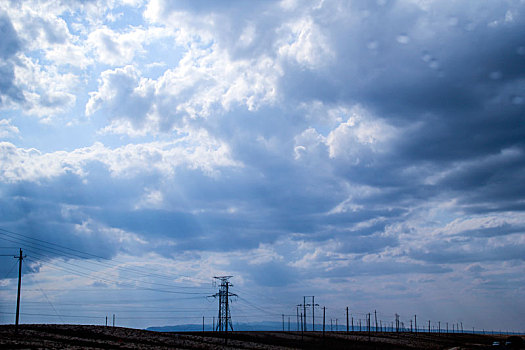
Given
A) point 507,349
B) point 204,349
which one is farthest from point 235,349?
point 507,349

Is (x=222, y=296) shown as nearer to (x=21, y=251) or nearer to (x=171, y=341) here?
(x=171, y=341)

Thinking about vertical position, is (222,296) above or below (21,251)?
below

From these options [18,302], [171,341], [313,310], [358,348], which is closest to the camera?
[18,302]

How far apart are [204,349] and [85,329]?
30.4 m

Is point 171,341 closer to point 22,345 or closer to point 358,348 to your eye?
point 22,345

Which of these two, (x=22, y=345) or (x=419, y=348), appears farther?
(x=419, y=348)

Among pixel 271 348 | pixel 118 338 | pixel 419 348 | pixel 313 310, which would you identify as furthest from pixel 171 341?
pixel 313 310

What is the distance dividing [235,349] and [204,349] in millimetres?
A: 7323

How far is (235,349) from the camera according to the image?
273ft

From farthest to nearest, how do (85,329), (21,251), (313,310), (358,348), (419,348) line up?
(313,310)
(419,348)
(358,348)
(85,329)
(21,251)

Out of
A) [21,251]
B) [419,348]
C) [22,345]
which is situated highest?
[21,251]

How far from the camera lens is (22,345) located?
55.9m

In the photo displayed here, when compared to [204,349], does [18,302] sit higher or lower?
higher

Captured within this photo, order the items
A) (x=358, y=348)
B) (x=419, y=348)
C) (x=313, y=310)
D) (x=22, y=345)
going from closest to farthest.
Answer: (x=22, y=345), (x=358, y=348), (x=419, y=348), (x=313, y=310)
